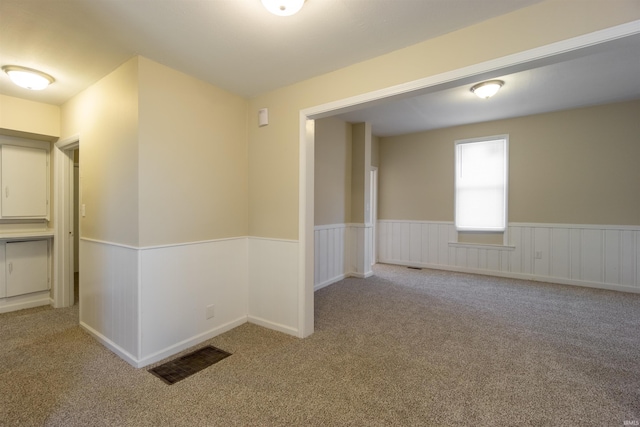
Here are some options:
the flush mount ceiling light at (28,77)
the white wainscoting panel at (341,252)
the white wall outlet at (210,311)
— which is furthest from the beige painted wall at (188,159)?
the white wainscoting panel at (341,252)

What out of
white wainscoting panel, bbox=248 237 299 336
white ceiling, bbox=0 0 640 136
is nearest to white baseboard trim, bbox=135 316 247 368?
white wainscoting panel, bbox=248 237 299 336

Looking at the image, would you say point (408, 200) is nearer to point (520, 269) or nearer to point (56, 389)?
point (520, 269)

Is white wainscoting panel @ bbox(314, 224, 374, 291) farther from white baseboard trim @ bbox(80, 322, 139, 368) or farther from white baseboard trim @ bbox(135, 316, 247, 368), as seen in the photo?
white baseboard trim @ bbox(80, 322, 139, 368)

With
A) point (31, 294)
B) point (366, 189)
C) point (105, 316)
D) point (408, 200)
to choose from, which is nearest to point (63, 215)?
point (31, 294)

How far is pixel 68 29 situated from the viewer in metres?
1.94

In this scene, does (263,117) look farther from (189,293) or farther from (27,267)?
(27,267)

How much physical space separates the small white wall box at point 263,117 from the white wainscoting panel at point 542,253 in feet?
13.2

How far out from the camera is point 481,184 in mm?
5238

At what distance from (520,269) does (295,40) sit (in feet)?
16.5

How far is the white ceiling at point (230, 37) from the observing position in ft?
5.65

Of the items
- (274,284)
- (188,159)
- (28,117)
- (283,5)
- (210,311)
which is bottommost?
(210,311)

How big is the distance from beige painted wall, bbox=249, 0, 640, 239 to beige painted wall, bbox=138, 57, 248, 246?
0.65 ft

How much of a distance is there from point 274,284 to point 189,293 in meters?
0.80

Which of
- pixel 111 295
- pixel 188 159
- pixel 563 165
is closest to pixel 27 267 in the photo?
pixel 111 295
